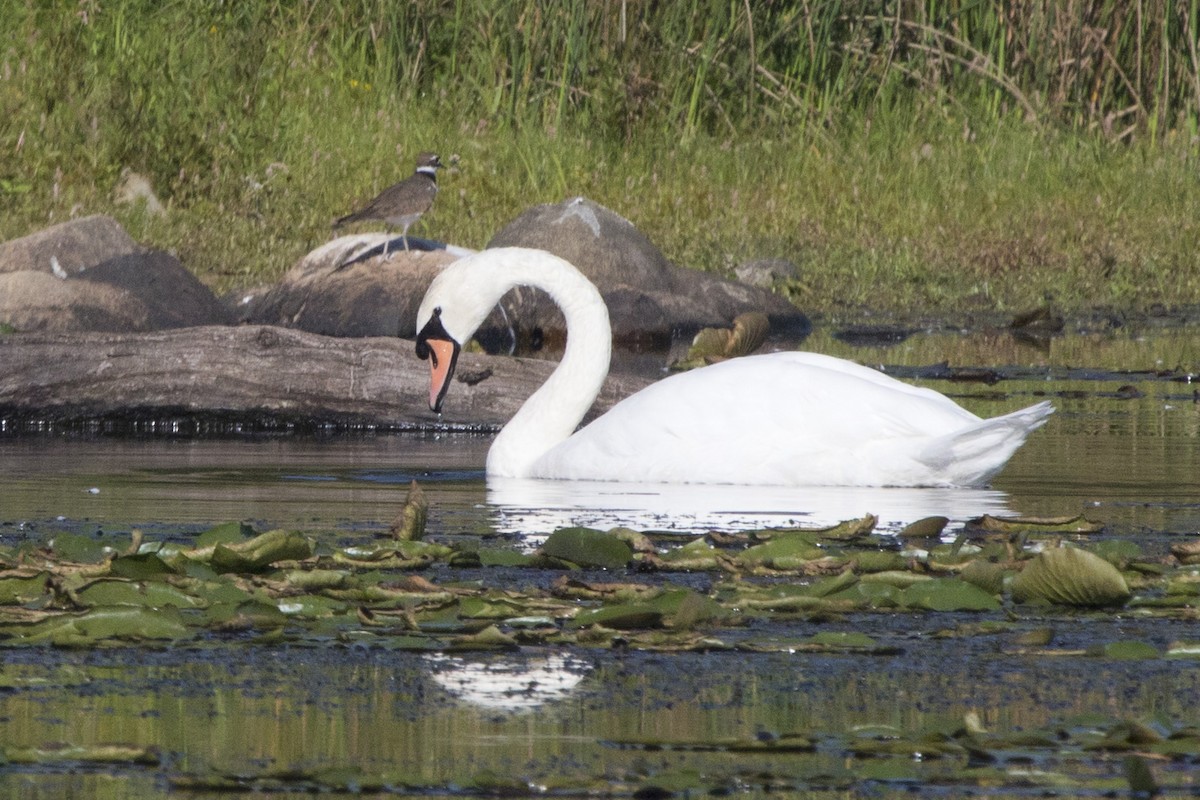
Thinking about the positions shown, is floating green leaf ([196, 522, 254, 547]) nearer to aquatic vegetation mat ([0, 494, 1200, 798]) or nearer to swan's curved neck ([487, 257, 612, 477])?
aquatic vegetation mat ([0, 494, 1200, 798])

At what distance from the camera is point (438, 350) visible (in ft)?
26.0

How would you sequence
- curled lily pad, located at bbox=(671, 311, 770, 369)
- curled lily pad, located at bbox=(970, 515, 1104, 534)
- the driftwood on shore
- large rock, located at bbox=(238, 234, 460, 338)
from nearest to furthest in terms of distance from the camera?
curled lily pad, located at bbox=(970, 515, 1104, 534) → the driftwood on shore → curled lily pad, located at bbox=(671, 311, 770, 369) → large rock, located at bbox=(238, 234, 460, 338)

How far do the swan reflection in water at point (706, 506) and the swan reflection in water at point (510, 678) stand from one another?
1534 mm

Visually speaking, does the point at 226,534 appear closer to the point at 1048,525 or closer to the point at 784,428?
the point at 1048,525

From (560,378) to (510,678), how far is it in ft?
12.9

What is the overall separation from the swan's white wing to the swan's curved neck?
517 mm

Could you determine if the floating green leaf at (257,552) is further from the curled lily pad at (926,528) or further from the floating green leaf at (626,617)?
the curled lily pad at (926,528)

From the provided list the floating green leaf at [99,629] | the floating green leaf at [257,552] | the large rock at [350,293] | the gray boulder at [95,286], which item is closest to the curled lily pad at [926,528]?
the floating green leaf at [257,552]

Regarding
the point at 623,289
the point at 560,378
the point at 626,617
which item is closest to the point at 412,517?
the point at 626,617

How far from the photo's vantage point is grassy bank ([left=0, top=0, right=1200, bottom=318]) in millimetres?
15914

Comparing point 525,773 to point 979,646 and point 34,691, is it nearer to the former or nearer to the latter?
point 34,691

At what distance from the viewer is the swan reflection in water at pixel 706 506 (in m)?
6.09

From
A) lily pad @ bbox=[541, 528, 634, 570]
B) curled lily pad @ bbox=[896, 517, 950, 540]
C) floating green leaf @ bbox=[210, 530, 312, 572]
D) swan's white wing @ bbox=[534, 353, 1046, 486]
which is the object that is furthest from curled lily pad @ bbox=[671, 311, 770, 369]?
floating green leaf @ bbox=[210, 530, 312, 572]

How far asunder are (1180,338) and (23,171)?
27.2 feet
